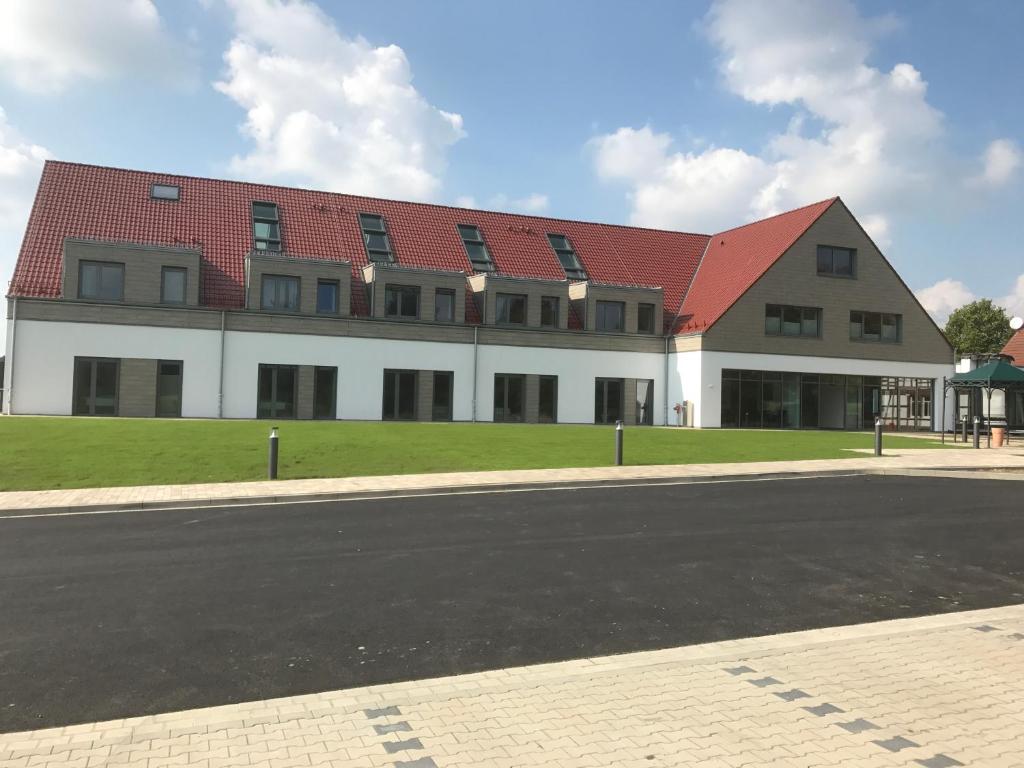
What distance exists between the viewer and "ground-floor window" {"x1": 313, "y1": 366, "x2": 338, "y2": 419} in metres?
32.1

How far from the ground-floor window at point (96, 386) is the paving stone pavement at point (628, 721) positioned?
1090 inches

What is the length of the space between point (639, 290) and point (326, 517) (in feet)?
89.8

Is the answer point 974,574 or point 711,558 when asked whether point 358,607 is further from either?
point 974,574

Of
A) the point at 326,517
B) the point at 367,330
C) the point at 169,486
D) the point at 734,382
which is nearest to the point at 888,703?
the point at 326,517

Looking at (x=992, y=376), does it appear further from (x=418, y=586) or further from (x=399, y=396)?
(x=418, y=586)

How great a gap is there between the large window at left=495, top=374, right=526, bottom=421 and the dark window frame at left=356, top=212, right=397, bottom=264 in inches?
Result: 273

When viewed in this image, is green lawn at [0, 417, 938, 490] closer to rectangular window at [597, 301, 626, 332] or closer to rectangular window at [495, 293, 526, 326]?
rectangular window at [495, 293, 526, 326]

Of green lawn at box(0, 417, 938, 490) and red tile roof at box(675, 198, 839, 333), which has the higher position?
red tile roof at box(675, 198, 839, 333)

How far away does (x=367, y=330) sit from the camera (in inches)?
1284

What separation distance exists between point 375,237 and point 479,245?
4.86m

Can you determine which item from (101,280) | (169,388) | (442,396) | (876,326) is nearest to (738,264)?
(876,326)

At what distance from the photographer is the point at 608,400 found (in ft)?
120

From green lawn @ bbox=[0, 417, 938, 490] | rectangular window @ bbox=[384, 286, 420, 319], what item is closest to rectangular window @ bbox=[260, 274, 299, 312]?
rectangular window @ bbox=[384, 286, 420, 319]

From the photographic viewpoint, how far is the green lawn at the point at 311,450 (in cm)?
1554
